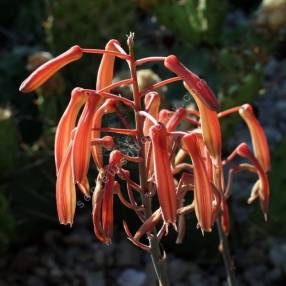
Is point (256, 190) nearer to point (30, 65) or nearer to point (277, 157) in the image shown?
point (277, 157)

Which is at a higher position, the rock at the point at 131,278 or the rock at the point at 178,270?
the rock at the point at 131,278

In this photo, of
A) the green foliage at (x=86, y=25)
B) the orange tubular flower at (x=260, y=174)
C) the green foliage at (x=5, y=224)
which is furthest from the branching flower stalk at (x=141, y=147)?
the green foliage at (x=86, y=25)

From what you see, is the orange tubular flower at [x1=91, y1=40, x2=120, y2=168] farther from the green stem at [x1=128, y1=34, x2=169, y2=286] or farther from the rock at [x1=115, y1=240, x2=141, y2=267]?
the rock at [x1=115, y1=240, x2=141, y2=267]

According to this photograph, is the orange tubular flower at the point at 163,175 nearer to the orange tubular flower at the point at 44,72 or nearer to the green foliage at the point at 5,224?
the orange tubular flower at the point at 44,72

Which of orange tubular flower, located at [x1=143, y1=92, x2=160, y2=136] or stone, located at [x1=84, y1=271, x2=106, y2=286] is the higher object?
orange tubular flower, located at [x1=143, y1=92, x2=160, y2=136]

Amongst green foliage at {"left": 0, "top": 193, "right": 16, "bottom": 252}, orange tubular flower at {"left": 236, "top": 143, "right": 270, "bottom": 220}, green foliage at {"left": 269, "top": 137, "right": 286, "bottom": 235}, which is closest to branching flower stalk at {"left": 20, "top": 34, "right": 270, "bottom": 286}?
orange tubular flower at {"left": 236, "top": 143, "right": 270, "bottom": 220}
